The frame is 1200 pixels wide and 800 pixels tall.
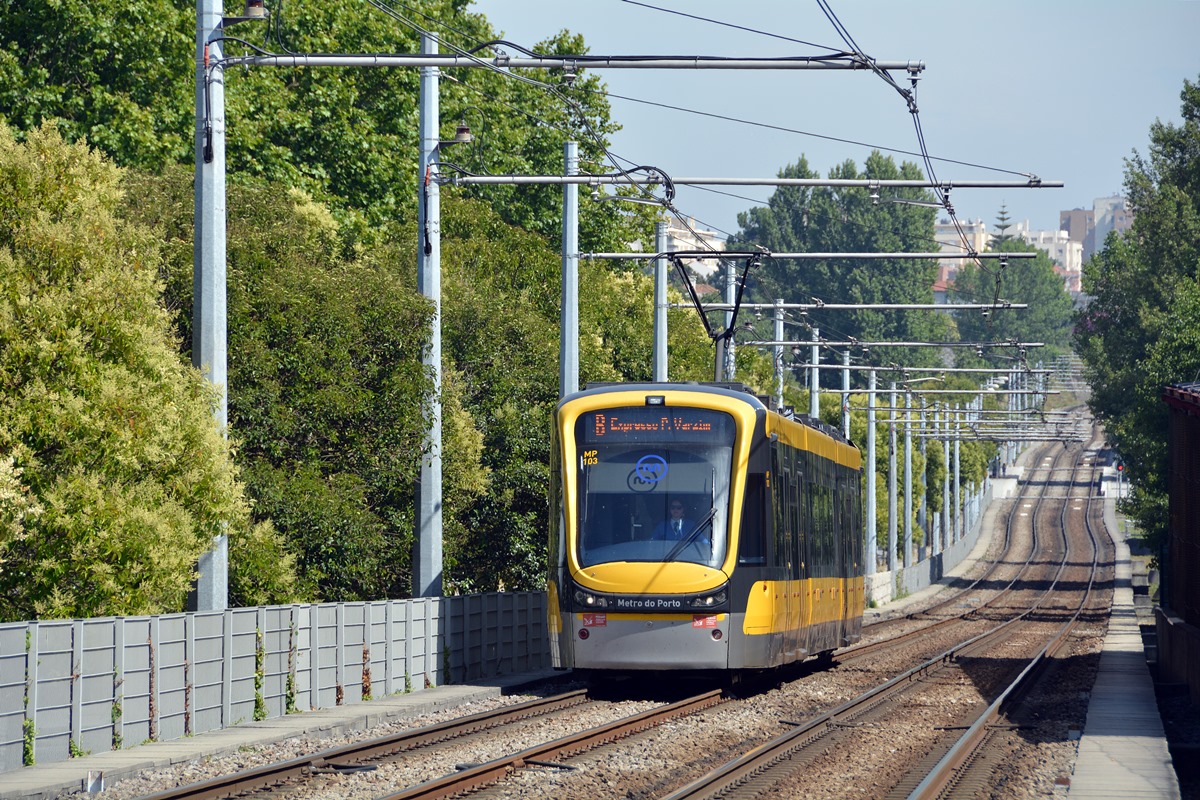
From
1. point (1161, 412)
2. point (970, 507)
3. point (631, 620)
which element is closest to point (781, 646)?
point (631, 620)

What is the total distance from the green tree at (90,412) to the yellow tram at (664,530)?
3.99 m

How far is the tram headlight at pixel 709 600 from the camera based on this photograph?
20922 millimetres

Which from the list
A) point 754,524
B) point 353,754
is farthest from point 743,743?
point 754,524

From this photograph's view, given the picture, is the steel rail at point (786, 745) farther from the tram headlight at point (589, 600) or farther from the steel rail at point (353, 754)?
the steel rail at point (353, 754)

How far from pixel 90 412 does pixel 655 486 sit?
6448 millimetres

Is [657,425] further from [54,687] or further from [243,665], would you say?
[54,687]

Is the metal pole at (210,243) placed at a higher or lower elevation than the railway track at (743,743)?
higher

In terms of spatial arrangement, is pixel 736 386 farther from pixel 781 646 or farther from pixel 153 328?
pixel 153 328

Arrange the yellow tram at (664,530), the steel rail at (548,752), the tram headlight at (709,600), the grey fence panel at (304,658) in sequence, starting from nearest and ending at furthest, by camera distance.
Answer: the steel rail at (548,752) < the grey fence panel at (304,658) < the tram headlight at (709,600) < the yellow tram at (664,530)

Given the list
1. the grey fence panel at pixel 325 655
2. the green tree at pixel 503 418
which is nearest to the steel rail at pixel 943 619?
the green tree at pixel 503 418

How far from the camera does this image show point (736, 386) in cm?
2288

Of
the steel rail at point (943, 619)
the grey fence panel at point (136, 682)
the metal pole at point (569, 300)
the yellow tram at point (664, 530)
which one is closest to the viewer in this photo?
the grey fence panel at point (136, 682)

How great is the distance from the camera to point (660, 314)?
124 feet

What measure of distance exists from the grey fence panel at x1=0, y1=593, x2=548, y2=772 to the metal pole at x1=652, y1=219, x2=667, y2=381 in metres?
11.4
